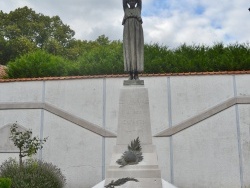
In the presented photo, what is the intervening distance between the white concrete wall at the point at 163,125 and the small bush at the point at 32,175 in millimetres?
1886

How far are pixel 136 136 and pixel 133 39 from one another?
7.87ft

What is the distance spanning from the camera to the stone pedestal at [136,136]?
24.0 feet

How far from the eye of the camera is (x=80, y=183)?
1243 cm

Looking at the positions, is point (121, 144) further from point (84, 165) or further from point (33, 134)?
point (33, 134)

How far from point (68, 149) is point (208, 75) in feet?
19.3

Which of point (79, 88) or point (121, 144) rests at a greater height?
point (79, 88)

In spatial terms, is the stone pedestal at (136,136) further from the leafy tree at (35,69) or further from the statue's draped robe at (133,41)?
the leafy tree at (35,69)

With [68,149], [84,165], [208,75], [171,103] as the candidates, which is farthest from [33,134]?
[208,75]

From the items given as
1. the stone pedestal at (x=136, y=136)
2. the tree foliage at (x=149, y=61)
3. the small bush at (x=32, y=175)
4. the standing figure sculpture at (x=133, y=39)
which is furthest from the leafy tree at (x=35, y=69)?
the stone pedestal at (x=136, y=136)

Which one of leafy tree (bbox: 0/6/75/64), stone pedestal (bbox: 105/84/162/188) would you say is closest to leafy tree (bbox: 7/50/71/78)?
stone pedestal (bbox: 105/84/162/188)

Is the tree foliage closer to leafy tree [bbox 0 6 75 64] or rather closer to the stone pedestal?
the stone pedestal

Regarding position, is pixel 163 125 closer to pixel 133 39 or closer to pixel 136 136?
pixel 136 136

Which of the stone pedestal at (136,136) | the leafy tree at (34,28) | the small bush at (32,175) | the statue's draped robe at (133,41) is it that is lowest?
the small bush at (32,175)

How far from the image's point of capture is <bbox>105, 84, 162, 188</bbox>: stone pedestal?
7324 millimetres
